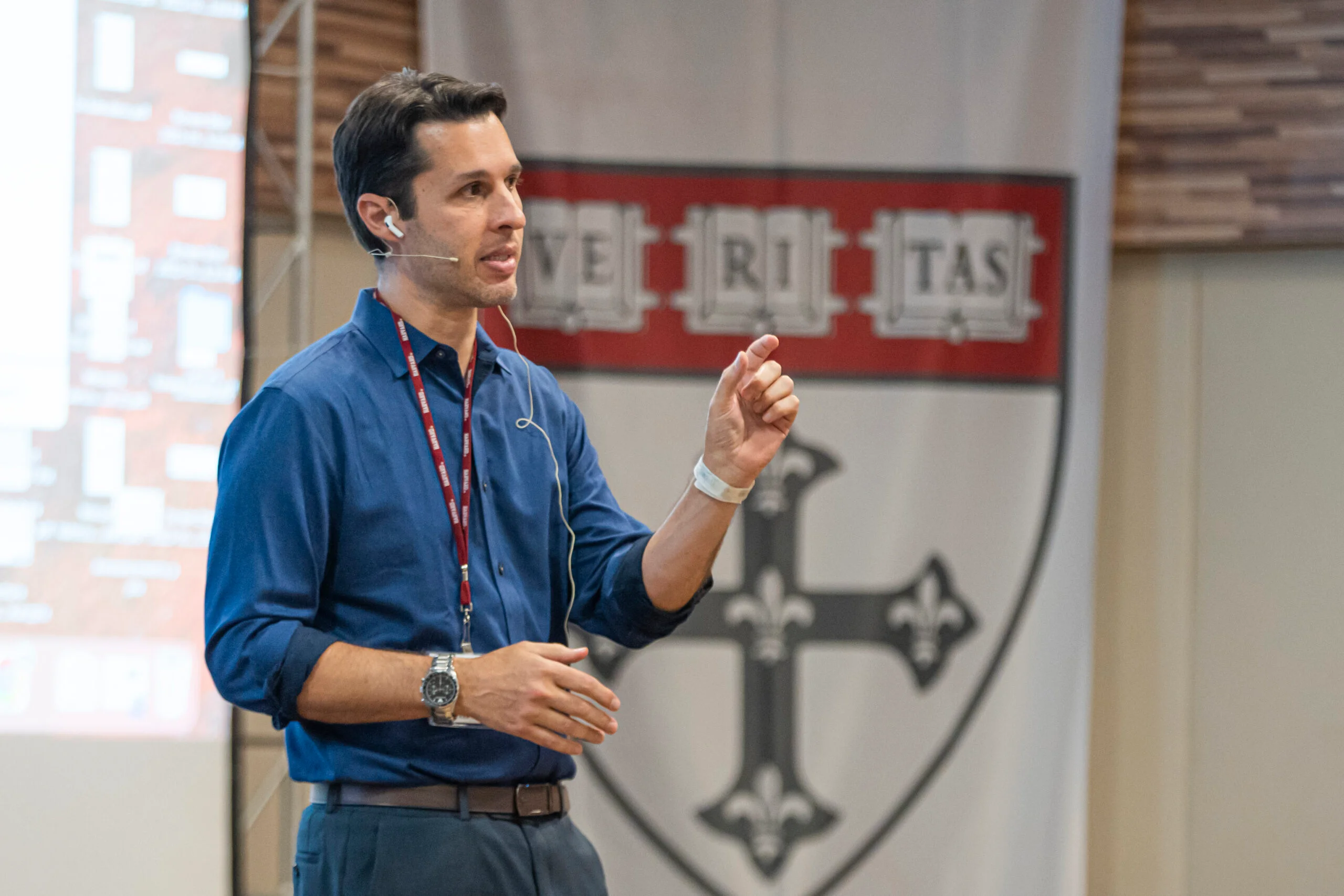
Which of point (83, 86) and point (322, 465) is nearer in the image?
point (322, 465)

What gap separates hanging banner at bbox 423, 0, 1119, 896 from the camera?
3.56 m

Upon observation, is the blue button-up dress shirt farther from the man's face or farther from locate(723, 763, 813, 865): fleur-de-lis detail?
locate(723, 763, 813, 865): fleur-de-lis detail

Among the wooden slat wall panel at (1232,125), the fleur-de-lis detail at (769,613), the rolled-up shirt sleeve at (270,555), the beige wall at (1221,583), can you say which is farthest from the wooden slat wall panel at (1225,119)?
the rolled-up shirt sleeve at (270,555)

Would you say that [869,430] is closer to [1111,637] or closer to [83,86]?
[1111,637]

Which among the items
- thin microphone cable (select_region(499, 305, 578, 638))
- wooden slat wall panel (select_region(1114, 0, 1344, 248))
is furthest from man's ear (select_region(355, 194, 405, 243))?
wooden slat wall panel (select_region(1114, 0, 1344, 248))

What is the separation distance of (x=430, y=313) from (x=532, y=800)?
1.90ft

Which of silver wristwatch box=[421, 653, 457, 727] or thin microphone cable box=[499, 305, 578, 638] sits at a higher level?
thin microphone cable box=[499, 305, 578, 638]

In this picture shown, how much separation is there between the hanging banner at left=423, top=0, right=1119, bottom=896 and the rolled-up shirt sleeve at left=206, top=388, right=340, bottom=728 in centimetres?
217

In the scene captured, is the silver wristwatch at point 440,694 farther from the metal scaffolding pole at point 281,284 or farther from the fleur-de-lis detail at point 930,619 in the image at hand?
the fleur-de-lis detail at point 930,619

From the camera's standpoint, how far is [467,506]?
1478mm

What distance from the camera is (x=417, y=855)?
1.37 meters

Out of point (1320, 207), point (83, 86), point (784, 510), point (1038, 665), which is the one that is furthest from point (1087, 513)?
point (83, 86)

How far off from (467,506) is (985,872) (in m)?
2.60

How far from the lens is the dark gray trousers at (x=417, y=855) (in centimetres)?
137
